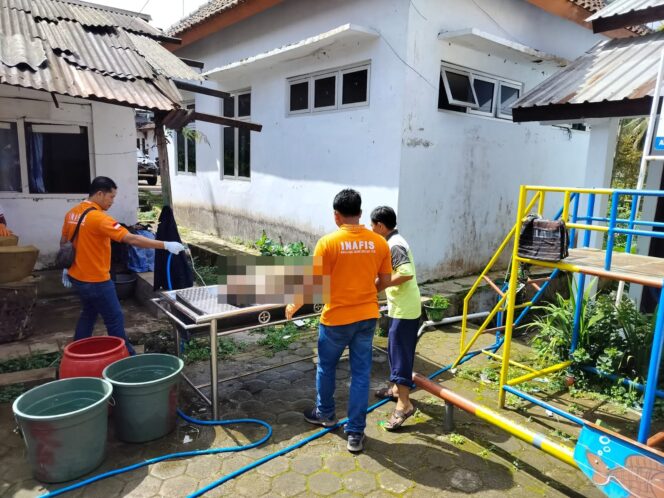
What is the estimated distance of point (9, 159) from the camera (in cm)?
635

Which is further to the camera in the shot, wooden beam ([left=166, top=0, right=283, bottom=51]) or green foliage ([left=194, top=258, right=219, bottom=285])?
wooden beam ([left=166, top=0, right=283, bottom=51])

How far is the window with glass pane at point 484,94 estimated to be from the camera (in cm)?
738

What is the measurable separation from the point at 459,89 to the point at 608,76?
7.90ft

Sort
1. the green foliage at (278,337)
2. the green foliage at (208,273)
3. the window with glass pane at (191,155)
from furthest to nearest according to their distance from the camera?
1. the window with glass pane at (191,155)
2. the green foliage at (208,273)
3. the green foliage at (278,337)

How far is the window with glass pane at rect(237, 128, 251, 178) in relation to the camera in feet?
32.0

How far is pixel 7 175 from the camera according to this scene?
6379 mm

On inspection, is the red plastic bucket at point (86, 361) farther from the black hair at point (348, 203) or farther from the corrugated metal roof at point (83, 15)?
the corrugated metal roof at point (83, 15)

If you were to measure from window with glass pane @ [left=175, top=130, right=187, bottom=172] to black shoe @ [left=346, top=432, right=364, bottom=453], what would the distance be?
412 inches

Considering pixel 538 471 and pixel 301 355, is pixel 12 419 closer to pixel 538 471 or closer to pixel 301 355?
pixel 301 355

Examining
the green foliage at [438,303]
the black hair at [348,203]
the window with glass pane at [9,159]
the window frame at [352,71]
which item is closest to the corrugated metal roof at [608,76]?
the window frame at [352,71]

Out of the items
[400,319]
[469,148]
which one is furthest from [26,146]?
[469,148]

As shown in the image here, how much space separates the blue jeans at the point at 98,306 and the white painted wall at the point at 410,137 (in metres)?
3.93

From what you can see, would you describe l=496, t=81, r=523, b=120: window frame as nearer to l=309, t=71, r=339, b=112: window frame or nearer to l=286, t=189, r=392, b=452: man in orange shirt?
l=309, t=71, r=339, b=112: window frame

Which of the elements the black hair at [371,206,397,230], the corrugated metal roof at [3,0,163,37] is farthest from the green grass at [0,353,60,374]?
the corrugated metal roof at [3,0,163,37]
